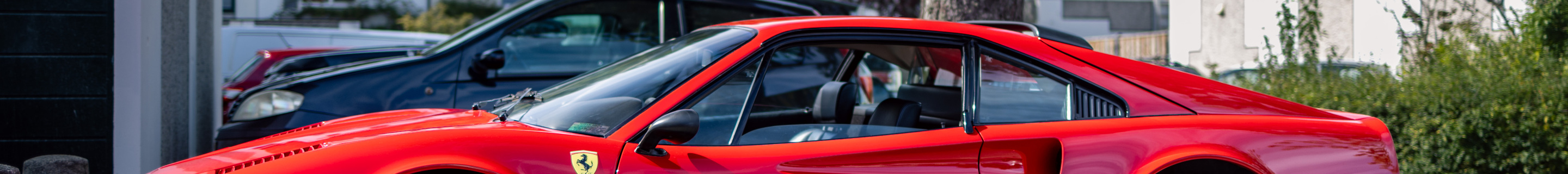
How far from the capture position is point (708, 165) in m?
2.29

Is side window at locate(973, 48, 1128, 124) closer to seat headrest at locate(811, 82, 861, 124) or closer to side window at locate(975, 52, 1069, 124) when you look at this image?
side window at locate(975, 52, 1069, 124)

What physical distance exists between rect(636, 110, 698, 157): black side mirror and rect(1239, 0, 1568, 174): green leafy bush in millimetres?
3542

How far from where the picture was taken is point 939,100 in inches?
133

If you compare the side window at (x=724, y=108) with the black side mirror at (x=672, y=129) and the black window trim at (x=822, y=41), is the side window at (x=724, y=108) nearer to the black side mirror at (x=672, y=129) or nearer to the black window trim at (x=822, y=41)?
the black window trim at (x=822, y=41)

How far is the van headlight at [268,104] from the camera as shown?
4531 mm

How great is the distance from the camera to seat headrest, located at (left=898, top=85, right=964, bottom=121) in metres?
3.30

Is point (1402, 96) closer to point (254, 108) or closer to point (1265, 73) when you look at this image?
point (1265, 73)

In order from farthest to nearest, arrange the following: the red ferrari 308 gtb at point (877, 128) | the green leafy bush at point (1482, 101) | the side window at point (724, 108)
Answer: the green leafy bush at point (1482, 101), the side window at point (724, 108), the red ferrari 308 gtb at point (877, 128)

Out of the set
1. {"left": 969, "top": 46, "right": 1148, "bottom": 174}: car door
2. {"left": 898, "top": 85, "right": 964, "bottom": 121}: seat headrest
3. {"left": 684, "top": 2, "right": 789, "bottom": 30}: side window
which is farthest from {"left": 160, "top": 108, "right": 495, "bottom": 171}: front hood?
{"left": 684, "top": 2, "right": 789, "bottom": 30}: side window

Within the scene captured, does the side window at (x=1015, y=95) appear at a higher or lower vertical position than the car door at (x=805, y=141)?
higher

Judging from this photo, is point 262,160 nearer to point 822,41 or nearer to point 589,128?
point 589,128

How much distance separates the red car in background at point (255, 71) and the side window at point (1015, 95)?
5381mm
